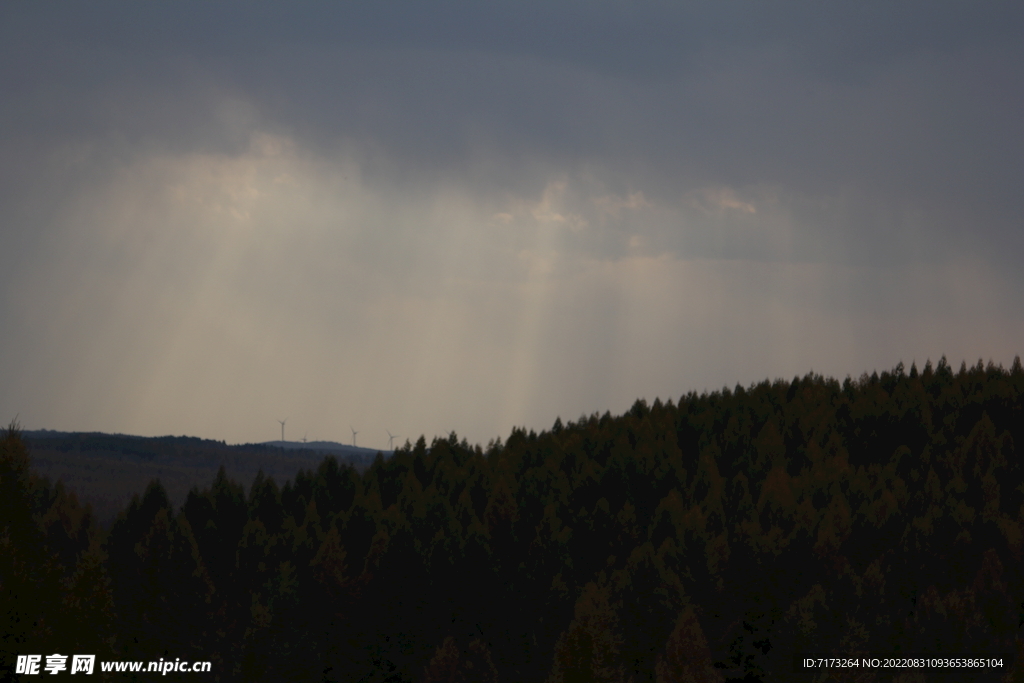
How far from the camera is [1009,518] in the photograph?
39.7 metres

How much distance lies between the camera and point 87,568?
46.8 m

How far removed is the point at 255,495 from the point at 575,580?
99.8ft

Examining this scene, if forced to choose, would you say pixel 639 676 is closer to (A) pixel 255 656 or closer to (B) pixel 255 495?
(A) pixel 255 656

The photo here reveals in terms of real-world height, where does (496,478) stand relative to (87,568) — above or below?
above

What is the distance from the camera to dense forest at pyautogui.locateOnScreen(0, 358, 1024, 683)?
3675cm

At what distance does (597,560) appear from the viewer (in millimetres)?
47812

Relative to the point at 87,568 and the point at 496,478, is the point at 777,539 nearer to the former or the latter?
the point at 496,478

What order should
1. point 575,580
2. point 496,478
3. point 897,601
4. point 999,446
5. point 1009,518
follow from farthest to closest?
point 496,478 < point 999,446 < point 575,580 < point 1009,518 < point 897,601

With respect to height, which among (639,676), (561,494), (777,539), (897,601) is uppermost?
(561,494)

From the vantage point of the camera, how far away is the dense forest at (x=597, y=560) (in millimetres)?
36750

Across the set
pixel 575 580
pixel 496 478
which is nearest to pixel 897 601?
pixel 575 580

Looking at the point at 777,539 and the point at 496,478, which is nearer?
the point at 777,539

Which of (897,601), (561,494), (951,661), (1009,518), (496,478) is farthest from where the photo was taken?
(496,478)

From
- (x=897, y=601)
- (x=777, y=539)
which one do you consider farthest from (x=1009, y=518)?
(x=777, y=539)
